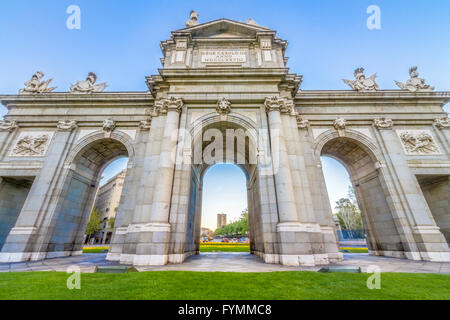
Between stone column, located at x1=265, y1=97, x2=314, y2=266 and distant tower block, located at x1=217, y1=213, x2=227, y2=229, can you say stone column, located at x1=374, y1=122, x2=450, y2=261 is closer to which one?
stone column, located at x1=265, y1=97, x2=314, y2=266

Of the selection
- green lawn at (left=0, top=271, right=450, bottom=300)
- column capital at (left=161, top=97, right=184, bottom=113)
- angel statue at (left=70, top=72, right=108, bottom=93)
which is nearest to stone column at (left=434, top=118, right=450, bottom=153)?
green lawn at (left=0, top=271, right=450, bottom=300)

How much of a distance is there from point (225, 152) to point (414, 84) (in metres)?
17.8

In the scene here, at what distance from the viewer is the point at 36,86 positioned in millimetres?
17297

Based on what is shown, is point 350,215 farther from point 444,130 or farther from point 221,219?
point 221,219

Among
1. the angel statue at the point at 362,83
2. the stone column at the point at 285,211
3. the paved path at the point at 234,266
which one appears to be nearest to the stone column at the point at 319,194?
the paved path at the point at 234,266

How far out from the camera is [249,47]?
16750 mm

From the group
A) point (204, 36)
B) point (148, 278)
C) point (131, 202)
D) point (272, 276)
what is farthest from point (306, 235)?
point (204, 36)

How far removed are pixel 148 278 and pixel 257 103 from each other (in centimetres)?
1198

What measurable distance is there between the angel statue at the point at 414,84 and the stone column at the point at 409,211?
16.5ft

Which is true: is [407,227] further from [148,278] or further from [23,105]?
[23,105]

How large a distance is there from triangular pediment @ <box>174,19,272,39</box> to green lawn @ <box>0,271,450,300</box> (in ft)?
59.1

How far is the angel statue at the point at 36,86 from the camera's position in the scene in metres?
17.1

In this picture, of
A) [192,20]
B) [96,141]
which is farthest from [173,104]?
[192,20]

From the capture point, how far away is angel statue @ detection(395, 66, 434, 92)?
17000 millimetres
